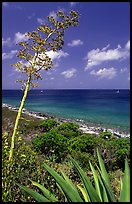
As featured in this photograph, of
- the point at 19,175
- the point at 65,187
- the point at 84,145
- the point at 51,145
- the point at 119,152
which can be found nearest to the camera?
the point at 65,187

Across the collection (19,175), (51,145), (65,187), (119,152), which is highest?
(65,187)

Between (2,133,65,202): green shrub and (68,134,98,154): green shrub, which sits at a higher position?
(2,133,65,202): green shrub

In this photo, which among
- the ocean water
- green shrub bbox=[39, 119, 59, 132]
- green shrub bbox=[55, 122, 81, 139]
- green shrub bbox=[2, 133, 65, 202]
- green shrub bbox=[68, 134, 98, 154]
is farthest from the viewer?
the ocean water

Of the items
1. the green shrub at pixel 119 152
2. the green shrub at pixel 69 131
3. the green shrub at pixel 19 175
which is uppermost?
the green shrub at pixel 19 175

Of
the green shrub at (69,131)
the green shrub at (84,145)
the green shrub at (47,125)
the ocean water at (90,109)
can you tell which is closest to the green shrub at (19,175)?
the green shrub at (84,145)

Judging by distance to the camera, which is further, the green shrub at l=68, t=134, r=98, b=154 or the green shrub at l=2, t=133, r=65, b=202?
the green shrub at l=68, t=134, r=98, b=154

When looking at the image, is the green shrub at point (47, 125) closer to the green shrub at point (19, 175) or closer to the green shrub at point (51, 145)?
the green shrub at point (51, 145)

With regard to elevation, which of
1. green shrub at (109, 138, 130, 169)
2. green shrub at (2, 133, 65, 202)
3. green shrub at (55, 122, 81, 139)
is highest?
green shrub at (2, 133, 65, 202)

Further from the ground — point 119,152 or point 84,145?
point 84,145

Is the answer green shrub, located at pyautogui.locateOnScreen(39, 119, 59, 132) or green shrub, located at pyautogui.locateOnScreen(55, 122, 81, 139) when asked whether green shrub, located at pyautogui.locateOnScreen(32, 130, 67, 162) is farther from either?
green shrub, located at pyautogui.locateOnScreen(39, 119, 59, 132)

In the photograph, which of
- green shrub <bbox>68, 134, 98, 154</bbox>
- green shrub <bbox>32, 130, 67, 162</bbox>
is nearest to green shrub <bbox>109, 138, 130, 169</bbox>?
green shrub <bbox>68, 134, 98, 154</bbox>

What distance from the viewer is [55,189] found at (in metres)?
3.83

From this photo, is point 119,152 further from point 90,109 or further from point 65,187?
point 90,109

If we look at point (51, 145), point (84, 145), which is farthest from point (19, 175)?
point (51, 145)
